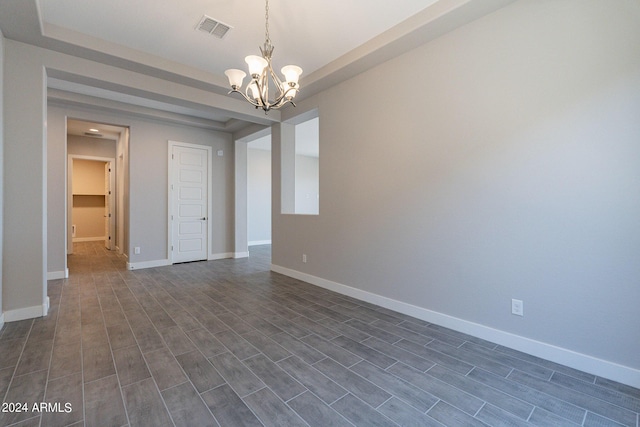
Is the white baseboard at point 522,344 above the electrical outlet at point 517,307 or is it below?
below

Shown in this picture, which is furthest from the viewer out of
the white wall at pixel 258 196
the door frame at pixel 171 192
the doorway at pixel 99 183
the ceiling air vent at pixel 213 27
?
the white wall at pixel 258 196

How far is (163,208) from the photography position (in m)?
5.61

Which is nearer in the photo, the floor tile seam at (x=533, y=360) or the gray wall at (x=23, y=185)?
the floor tile seam at (x=533, y=360)

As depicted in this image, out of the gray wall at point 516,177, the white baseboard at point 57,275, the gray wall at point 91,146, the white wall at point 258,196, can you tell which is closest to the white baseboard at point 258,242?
the white wall at point 258,196

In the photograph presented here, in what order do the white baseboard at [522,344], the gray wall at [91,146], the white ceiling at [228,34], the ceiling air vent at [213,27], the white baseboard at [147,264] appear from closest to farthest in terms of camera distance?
1. the white baseboard at [522,344]
2. the white ceiling at [228,34]
3. the ceiling air vent at [213,27]
4. the white baseboard at [147,264]
5. the gray wall at [91,146]

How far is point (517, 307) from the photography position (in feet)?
7.49

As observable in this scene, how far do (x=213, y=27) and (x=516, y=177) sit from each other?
3151mm

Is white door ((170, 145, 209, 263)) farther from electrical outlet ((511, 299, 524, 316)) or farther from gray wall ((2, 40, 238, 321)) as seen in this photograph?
electrical outlet ((511, 299, 524, 316))

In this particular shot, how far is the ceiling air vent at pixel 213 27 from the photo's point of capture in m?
2.71

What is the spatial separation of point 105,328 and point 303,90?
12.1ft

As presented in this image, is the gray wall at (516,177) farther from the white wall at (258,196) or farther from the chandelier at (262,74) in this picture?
the white wall at (258,196)

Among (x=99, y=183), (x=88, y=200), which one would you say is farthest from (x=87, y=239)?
(x=99, y=183)

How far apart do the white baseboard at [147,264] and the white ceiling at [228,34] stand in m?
3.17

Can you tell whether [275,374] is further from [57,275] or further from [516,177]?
[57,275]
